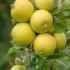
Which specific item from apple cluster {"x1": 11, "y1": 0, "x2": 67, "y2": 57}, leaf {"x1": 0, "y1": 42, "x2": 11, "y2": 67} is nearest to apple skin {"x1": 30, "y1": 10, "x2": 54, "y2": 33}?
apple cluster {"x1": 11, "y1": 0, "x2": 67, "y2": 57}

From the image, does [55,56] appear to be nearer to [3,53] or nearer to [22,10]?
[22,10]

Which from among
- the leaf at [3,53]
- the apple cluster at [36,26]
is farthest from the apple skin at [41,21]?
the leaf at [3,53]

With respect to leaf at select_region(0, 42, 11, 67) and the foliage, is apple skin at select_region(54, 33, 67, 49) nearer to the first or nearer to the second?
the foliage

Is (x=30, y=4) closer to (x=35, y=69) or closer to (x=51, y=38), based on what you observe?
(x=51, y=38)

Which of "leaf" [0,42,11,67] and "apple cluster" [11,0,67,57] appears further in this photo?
"leaf" [0,42,11,67]

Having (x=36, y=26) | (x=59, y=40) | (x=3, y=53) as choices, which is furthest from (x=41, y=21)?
→ (x=3, y=53)
